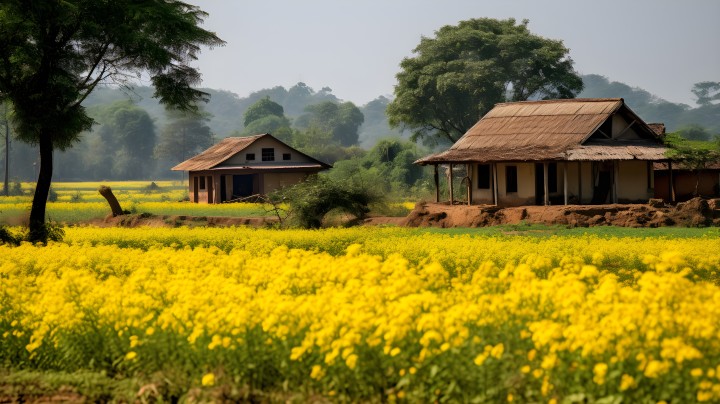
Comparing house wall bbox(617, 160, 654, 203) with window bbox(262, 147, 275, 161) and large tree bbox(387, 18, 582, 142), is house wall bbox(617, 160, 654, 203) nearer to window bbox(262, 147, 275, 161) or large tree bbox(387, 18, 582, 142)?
window bbox(262, 147, 275, 161)

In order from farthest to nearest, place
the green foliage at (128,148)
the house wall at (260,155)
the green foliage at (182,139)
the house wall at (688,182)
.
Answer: the green foliage at (128,148) → the green foliage at (182,139) → the house wall at (260,155) → the house wall at (688,182)

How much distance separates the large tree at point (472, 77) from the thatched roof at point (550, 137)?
24.0m

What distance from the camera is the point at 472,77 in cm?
6725

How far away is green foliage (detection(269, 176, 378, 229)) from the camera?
31562 millimetres

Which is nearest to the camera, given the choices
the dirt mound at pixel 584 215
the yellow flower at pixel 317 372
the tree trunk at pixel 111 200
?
the yellow flower at pixel 317 372

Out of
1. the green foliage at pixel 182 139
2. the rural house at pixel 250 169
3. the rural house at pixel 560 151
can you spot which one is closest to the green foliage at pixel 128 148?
the green foliage at pixel 182 139

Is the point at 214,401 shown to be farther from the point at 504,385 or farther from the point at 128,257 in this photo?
the point at 128,257

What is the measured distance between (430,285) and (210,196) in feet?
156

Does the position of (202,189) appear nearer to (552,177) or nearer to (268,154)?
(268,154)

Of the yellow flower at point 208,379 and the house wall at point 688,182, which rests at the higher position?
the house wall at point 688,182

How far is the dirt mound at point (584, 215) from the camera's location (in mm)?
31359

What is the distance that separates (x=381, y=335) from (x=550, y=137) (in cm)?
3209

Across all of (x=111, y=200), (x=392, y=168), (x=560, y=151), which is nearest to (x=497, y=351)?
(x=560, y=151)

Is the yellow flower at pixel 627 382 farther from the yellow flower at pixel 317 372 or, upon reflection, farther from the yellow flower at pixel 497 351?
the yellow flower at pixel 317 372
